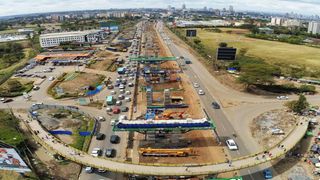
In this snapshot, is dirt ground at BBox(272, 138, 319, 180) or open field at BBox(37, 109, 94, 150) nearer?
dirt ground at BBox(272, 138, 319, 180)

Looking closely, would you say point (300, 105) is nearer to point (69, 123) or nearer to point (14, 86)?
point (69, 123)

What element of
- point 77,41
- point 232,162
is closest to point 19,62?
point 77,41

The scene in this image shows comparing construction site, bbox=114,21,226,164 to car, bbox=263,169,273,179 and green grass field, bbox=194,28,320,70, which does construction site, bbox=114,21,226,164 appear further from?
green grass field, bbox=194,28,320,70

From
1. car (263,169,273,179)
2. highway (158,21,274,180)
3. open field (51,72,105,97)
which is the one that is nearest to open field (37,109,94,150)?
open field (51,72,105,97)

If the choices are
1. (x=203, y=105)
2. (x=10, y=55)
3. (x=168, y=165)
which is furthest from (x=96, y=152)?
(x=10, y=55)

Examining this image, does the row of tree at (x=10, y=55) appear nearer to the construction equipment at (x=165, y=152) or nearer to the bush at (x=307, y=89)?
the construction equipment at (x=165, y=152)

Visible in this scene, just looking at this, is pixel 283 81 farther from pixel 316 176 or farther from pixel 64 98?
pixel 64 98
